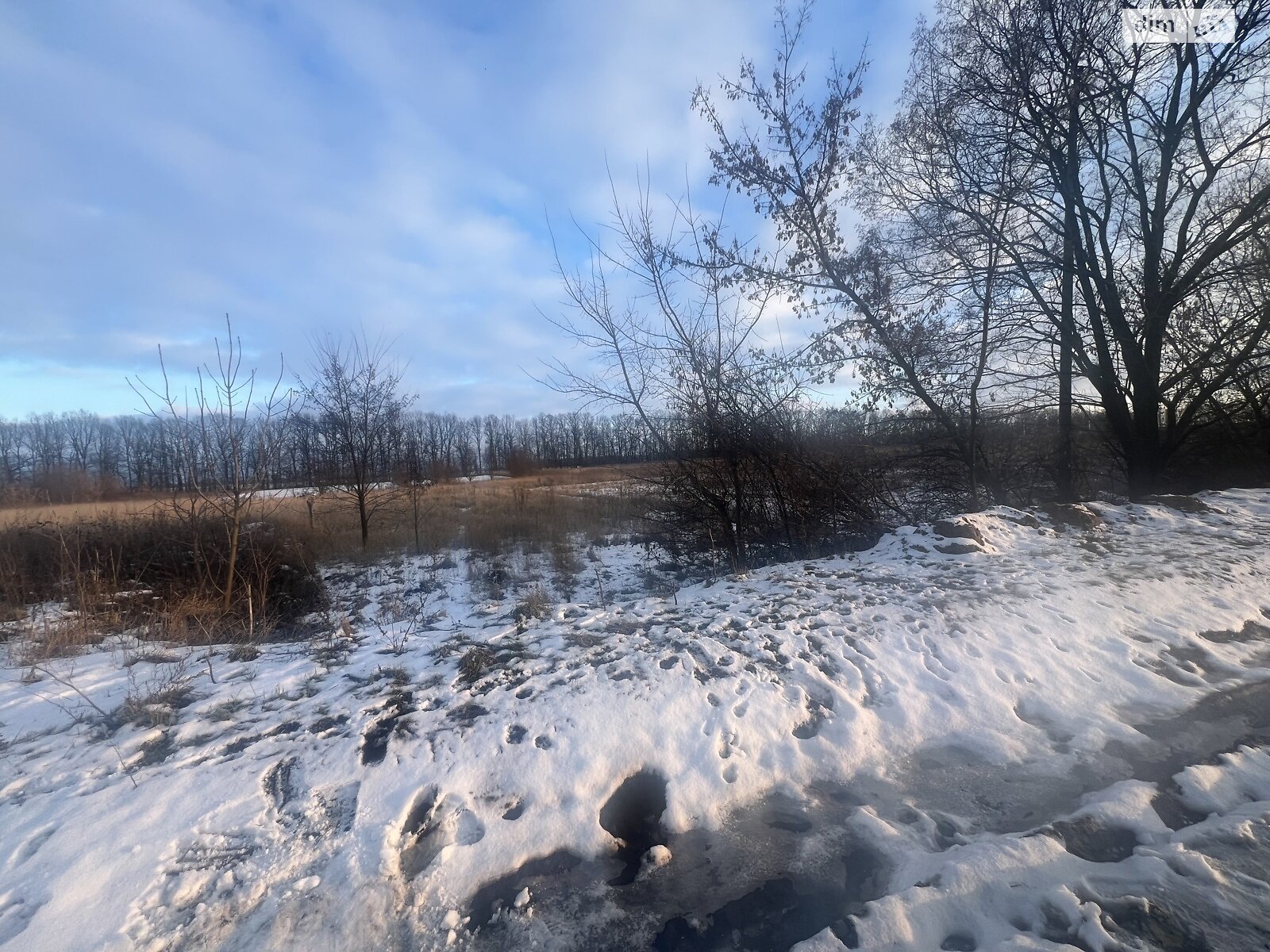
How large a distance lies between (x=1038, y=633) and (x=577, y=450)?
42.0 m

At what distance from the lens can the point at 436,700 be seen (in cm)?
407

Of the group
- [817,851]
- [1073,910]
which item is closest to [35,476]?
[817,851]

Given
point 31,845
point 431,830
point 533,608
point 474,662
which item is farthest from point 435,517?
point 431,830

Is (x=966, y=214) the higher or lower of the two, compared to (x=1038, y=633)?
higher

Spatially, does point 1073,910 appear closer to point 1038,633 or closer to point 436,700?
point 1038,633

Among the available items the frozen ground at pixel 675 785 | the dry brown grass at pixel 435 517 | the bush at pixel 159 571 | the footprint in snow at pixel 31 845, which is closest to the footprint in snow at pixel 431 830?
the frozen ground at pixel 675 785

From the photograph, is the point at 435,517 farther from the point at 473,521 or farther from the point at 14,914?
the point at 14,914

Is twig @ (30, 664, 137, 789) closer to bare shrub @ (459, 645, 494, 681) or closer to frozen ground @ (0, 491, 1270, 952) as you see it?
frozen ground @ (0, 491, 1270, 952)

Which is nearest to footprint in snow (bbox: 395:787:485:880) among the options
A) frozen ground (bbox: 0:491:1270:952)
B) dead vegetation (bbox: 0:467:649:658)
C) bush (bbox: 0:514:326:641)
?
frozen ground (bbox: 0:491:1270:952)

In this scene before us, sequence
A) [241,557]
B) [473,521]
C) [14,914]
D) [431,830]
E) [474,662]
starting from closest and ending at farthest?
[14,914]
[431,830]
[474,662]
[241,557]
[473,521]

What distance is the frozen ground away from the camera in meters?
2.50

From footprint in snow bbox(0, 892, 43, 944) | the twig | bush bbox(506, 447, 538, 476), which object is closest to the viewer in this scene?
footprint in snow bbox(0, 892, 43, 944)

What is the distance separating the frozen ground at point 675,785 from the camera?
2.50 meters

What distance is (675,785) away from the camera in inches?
134
